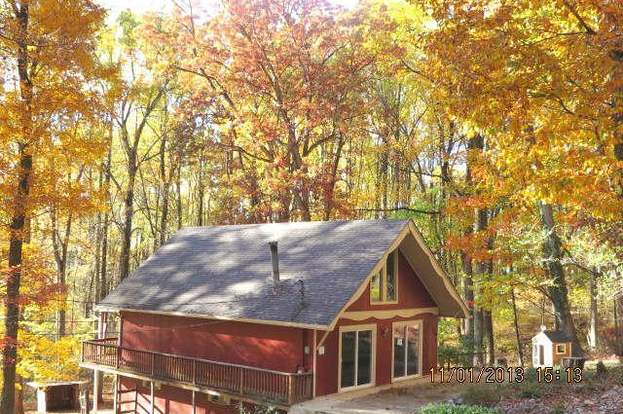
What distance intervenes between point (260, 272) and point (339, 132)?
477 inches

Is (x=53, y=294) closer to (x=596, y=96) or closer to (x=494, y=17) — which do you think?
(x=494, y=17)

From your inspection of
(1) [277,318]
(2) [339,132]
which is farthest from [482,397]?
(2) [339,132]

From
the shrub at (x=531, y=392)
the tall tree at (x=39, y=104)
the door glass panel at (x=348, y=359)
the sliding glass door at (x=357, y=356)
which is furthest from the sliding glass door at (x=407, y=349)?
the tall tree at (x=39, y=104)

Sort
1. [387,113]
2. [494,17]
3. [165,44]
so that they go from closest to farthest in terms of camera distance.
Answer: [494,17], [165,44], [387,113]


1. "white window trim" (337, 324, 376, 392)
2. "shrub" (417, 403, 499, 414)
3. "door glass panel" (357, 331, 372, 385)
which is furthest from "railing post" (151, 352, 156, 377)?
"shrub" (417, 403, 499, 414)

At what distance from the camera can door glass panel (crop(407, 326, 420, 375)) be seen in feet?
64.4

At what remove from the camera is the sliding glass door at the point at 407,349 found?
19109 millimetres

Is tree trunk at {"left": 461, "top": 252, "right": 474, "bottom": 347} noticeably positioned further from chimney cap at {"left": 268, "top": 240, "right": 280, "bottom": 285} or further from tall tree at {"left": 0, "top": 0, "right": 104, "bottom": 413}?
tall tree at {"left": 0, "top": 0, "right": 104, "bottom": 413}

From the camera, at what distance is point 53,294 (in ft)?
50.9

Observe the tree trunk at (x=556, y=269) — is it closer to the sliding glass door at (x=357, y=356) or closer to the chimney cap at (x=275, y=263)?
the sliding glass door at (x=357, y=356)

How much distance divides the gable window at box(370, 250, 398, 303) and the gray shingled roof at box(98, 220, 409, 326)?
1.16 m

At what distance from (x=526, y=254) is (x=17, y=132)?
18.5 meters

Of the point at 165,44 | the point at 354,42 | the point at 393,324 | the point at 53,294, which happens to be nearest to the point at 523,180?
the point at 393,324

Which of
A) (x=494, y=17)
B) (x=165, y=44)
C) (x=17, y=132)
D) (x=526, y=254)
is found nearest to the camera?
(x=494, y=17)
